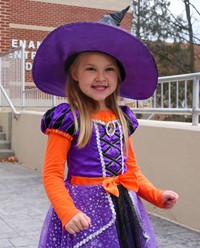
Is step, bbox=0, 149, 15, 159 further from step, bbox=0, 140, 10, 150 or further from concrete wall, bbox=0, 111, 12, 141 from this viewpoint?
concrete wall, bbox=0, 111, 12, 141

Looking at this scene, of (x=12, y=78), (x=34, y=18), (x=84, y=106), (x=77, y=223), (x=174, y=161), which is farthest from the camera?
(x=34, y=18)

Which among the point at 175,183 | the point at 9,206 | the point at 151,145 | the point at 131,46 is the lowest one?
the point at 9,206

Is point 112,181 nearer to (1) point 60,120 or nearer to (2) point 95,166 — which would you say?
(2) point 95,166

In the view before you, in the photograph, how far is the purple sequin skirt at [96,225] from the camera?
7.02 feet

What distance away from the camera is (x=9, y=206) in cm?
588

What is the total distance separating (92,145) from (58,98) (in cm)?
658

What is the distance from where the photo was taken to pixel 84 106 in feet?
7.46

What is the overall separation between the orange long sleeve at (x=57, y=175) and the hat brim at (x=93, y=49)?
0.35m

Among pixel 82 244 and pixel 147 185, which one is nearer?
pixel 82 244

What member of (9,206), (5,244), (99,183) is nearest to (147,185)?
(99,183)

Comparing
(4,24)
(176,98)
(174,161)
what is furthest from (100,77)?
(4,24)

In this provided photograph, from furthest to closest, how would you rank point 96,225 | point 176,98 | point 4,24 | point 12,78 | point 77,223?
point 4,24
point 12,78
point 176,98
point 96,225
point 77,223

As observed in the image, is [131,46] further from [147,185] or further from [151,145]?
[151,145]

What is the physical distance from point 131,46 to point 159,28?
33.2 m
